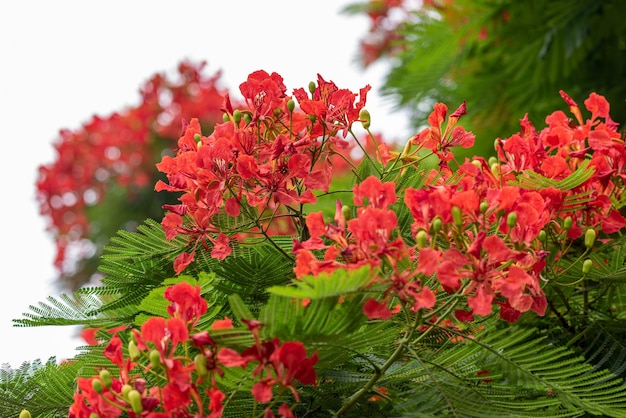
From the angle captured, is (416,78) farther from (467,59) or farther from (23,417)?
(23,417)

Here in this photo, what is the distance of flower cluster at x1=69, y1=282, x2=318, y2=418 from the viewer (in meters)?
1.07

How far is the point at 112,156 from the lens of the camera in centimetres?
661

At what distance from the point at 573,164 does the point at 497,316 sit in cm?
35

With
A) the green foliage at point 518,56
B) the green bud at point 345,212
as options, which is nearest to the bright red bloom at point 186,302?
the green bud at point 345,212

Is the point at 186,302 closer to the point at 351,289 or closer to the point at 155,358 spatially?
the point at 155,358

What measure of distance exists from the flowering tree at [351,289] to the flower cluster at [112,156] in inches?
190

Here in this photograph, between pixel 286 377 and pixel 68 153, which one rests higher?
pixel 68 153

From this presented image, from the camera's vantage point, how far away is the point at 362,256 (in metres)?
1.14

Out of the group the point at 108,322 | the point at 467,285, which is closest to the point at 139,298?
the point at 108,322

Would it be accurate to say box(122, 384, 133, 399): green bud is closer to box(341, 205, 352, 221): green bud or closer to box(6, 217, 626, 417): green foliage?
box(6, 217, 626, 417): green foliage

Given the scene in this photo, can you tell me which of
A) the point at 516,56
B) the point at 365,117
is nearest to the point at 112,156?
the point at 516,56

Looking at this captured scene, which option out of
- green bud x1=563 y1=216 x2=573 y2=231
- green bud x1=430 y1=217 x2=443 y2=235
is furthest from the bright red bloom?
green bud x1=563 y1=216 x2=573 y2=231

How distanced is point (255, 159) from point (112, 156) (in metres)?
5.38

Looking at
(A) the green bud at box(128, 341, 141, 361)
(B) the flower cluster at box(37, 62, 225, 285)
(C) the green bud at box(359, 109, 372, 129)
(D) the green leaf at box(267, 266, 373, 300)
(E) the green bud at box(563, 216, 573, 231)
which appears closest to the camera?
(D) the green leaf at box(267, 266, 373, 300)
